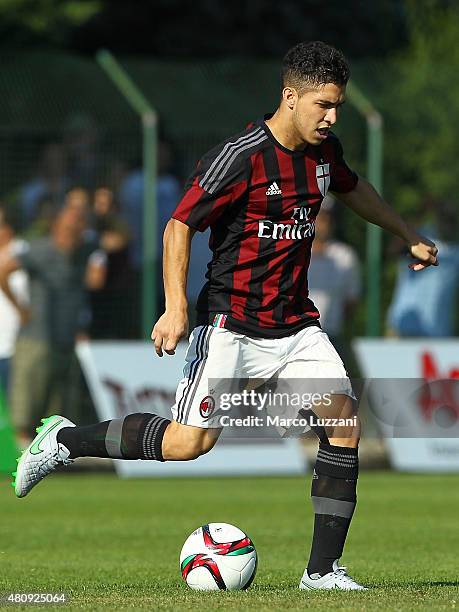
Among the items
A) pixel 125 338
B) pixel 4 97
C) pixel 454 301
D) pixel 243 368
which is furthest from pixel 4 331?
pixel 243 368

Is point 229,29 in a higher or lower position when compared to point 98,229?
higher

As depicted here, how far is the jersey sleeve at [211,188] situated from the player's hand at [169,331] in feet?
1.55

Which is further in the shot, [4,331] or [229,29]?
[229,29]

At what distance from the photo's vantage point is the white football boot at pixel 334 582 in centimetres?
761

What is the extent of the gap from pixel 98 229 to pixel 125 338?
112cm

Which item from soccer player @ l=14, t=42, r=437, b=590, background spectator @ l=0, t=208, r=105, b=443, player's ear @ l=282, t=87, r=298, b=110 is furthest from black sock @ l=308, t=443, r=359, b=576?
background spectator @ l=0, t=208, r=105, b=443

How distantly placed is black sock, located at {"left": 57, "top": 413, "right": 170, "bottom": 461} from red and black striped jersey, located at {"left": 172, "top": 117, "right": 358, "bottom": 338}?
56cm

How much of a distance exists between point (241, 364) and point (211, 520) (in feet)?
14.2

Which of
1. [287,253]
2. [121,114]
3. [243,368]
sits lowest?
[243,368]

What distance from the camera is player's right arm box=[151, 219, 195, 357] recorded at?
7363 millimetres

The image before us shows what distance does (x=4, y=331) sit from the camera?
16000mm

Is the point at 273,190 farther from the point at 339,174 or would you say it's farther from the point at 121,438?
the point at 121,438

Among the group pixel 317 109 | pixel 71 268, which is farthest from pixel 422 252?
pixel 71 268

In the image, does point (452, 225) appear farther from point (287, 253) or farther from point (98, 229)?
point (287, 253)
